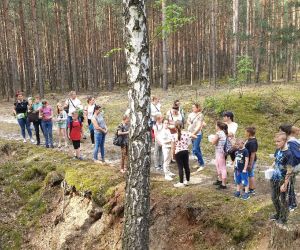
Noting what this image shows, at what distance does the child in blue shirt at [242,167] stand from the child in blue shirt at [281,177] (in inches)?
58.5

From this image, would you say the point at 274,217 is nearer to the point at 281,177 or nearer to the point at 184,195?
the point at 281,177

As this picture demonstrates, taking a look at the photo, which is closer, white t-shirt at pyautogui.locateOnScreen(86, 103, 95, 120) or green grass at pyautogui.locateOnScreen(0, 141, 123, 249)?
green grass at pyautogui.locateOnScreen(0, 141, 123, 249)

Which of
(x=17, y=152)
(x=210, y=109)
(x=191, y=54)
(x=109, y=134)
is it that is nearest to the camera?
(x=17, y=152)

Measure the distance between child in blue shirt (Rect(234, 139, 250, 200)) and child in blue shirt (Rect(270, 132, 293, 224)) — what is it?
149 cm

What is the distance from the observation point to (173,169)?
10.9 m

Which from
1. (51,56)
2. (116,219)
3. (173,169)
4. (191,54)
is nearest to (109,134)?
(173,169)

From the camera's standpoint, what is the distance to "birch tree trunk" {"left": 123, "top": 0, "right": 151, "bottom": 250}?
18.2 ft

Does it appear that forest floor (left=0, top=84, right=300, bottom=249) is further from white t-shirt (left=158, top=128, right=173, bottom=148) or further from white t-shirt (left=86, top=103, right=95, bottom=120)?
white t-shirt (left=86, top=103, right=95, bottom=120)

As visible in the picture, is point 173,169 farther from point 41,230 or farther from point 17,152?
point 17,152

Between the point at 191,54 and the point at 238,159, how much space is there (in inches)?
1330

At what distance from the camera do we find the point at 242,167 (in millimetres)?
7820

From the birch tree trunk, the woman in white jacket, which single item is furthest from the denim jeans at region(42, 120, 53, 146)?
the birch tree trunk

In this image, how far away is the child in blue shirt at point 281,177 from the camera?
6.00 m

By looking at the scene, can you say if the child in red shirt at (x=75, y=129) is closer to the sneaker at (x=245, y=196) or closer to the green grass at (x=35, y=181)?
the green grass at (x=35, y=181)
